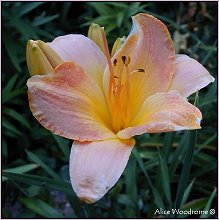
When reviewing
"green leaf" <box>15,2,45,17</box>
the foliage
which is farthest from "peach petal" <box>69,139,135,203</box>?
"green leaf" <box>15,2,45,17</box>

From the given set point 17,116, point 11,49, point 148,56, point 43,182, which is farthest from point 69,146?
point 148,56

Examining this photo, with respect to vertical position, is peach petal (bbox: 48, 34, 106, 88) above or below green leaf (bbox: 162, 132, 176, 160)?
above

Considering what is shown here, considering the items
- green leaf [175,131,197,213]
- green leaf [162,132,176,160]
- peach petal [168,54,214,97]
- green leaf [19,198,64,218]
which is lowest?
green leaf [19,198,64,218]

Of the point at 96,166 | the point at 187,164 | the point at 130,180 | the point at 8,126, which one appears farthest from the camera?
the point at 8,126

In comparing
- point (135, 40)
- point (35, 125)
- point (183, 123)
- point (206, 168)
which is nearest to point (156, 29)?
point (135, 40)

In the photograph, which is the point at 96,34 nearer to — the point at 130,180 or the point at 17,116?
the point at 130,180

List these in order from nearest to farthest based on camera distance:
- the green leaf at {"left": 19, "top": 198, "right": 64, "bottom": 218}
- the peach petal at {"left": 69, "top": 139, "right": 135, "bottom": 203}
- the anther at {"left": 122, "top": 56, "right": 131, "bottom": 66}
→ the peach petal at {"left": 69, "top": 139, "right": 135, "bottom": 203}, the anther at {"left": 122, "top": 56, "right": 131, "bottom": 66}, the green leaf at {"left": 19, "top": 198, "right": 64, "bottom": 218}

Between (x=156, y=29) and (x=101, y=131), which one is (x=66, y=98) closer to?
(x=101, y=131)

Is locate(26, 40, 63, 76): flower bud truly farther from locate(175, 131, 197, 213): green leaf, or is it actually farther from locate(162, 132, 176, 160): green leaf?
locate(162, 132, 176, 160): green leaf

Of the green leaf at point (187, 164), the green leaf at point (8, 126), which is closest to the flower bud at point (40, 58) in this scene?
the green leaf at point (187, 164)
